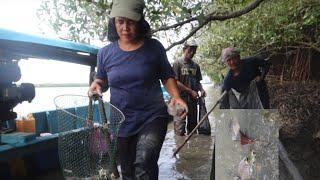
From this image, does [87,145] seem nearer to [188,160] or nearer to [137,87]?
[137,87]

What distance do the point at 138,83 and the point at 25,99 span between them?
8.47ft

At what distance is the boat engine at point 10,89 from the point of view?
Answer: 4.75 m

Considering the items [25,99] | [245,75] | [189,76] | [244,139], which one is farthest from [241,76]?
[25,99]

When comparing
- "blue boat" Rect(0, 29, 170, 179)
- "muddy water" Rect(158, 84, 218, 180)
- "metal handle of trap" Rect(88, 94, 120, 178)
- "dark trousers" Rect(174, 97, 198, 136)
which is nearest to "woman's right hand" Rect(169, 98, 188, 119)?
"metal handle of trap" Rect(88, 94, 120, 178)

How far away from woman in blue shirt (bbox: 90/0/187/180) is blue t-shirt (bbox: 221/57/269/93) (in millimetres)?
2423

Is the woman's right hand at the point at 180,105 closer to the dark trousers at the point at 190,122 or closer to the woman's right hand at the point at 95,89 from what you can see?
the woman's right hand at the point at 95,89

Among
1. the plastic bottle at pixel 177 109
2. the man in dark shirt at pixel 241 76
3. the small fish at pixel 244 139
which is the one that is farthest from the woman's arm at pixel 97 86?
the man in dark shirt at pixel 241 76

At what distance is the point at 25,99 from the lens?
5098 mm

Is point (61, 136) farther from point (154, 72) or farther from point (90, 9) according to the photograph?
point (90, 9)

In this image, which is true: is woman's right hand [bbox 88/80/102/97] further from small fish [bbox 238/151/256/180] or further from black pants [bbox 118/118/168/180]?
small fish [bbox 238/151/256/180]

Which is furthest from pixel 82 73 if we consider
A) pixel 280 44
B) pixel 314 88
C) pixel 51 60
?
pixel 314 88

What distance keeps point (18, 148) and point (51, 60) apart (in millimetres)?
1346

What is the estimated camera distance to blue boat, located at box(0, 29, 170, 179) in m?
4.80

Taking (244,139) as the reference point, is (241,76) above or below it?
above
